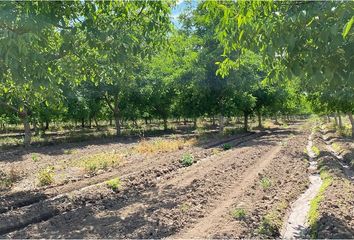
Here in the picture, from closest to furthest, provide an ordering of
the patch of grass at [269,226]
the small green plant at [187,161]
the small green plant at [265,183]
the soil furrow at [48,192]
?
the patch of grass at [269,226], the soil furrow at [48,192], the small green plant at [265,183], the small green plant at [187,161]

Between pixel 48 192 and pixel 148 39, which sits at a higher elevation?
pixel 148 39

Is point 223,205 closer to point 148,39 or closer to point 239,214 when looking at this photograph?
point 239,214

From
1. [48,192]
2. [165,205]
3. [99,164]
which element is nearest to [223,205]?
[165,205]

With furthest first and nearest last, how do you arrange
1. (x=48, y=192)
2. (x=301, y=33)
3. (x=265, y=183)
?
1. (x=265, y=183)
2. (x=48, y=192)
3. (x=301, y=33)

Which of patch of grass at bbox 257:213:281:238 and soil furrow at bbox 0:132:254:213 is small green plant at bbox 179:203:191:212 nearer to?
patch of grass at bbox 257:213:281:238

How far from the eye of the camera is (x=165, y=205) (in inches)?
329

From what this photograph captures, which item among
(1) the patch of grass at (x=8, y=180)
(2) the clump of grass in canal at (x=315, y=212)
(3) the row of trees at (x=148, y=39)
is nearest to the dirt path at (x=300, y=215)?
(2) the clump of grass in canal at (x=315, y=212)

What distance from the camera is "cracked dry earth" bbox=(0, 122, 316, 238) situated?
6.85m

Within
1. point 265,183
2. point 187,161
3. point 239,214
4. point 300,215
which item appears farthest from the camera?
point 187,161

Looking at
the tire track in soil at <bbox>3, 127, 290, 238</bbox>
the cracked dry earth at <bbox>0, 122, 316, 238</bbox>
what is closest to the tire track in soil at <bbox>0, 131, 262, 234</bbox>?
the cracked dry earth at <bbox>0, 122, 316, 238</bbox>

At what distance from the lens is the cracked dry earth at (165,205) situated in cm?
685

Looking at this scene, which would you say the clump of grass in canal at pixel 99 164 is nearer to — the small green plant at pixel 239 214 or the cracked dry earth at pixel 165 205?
the cracked dry earth at pixel 165 205

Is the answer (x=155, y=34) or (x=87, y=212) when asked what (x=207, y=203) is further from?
(x=155, y=34)

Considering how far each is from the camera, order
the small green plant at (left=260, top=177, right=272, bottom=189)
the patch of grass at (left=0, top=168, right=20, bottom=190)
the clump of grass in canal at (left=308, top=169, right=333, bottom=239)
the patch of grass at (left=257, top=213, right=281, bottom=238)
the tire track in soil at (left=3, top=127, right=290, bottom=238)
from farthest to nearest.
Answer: the patch of grass at (left=0, top=168, right=20, bottom=190) → the small green plant at (left=260, top=177, right=272, bottom=189) → the clump of grass in canal at (left=308, top=169, right=333, bottom=239) → the patch of grass at (left=257, top=213, right=281, bottom=238) → the tire track in soil at (left=3, top=127, right=290, bottom=238)
